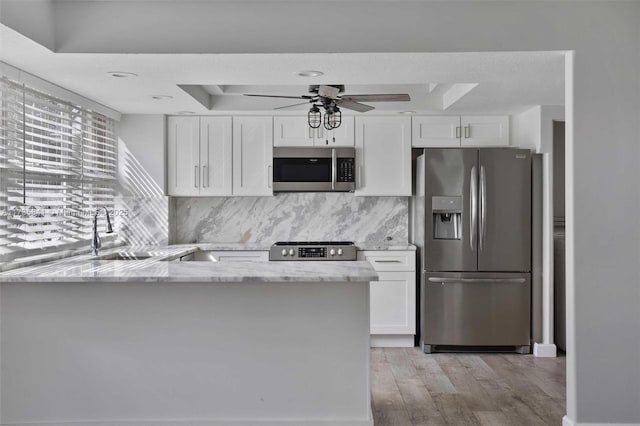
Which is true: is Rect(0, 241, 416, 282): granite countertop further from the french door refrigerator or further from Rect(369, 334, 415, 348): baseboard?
Rect(369, 334, 415, 348): baseboard

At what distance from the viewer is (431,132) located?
16.6 ft

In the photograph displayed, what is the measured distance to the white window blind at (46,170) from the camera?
3326 mm

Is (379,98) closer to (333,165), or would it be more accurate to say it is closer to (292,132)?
(333,165)

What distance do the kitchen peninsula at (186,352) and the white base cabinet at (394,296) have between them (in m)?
1.96

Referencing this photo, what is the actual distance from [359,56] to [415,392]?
2.27m

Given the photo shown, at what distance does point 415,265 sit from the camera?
4.92 meters

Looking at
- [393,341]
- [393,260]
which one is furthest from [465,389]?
[393,260]

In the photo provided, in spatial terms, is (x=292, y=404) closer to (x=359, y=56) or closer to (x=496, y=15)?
(x=359, y=56)

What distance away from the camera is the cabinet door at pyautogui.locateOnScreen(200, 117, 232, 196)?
199 inches

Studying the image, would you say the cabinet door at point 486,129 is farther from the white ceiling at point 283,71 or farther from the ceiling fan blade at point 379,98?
the ceiling fan blade at point 379,98

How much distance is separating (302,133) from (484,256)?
200 centimetres

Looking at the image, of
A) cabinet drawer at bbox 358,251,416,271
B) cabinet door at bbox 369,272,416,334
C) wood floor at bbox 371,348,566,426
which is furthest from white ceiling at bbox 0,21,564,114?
wood floor at bbox 371,348,566,426

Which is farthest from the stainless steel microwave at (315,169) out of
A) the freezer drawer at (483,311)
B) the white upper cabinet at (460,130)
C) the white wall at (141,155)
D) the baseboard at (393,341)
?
the baseboard at (393,341)

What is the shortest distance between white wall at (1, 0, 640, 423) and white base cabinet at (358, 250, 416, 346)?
2008mm
